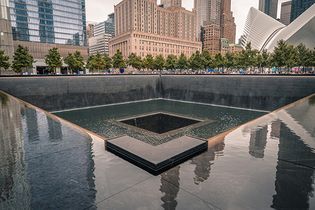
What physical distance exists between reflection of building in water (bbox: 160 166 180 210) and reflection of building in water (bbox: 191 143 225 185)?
0.43 m

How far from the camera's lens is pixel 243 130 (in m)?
7.72

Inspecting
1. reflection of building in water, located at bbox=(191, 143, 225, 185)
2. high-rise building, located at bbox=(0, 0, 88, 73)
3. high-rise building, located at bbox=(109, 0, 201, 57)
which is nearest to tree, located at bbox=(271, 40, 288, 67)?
reflection of building in water, located at bbox=(191, 143, 225, 185)

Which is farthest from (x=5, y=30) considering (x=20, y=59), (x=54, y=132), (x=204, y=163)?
(x=204, y=163)

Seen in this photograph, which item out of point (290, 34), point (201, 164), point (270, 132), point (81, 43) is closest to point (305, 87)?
point (270, 132)

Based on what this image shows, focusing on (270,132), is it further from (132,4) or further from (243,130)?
(132,4)

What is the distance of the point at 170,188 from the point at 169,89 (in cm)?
3494

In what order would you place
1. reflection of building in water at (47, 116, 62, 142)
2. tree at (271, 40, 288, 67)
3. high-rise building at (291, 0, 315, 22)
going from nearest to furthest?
1. reflection of building in water at (47, 116, 62, 142)
2. tree at (271, 40, 288, 67)
3. high-rise building at (291, 0, 315, 22)

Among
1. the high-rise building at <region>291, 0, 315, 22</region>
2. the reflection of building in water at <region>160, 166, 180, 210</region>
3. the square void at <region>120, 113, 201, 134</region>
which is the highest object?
the high-rise building at <region>291, 0, 315, 22</region>

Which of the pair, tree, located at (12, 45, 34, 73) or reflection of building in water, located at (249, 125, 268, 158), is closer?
reflection of building in water, located at (249, 125, 268, 158)

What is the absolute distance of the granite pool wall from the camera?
79.8 ft

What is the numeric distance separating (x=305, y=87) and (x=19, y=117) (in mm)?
27440

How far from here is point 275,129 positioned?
7809 millimetres

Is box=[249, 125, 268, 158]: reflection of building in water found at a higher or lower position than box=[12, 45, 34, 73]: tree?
lower

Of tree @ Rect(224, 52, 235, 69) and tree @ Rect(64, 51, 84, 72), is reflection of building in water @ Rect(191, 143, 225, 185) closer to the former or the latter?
tree @ Rect(64, 51, 84, 72)
